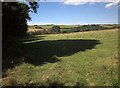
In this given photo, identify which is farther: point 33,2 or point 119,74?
point 33,2

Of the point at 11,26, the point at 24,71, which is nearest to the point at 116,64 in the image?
the point at 24,71

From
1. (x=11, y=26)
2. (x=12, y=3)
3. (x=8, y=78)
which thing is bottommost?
(x=8, y=78)

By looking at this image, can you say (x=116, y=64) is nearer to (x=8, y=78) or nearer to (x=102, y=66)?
(x=102, y=66)

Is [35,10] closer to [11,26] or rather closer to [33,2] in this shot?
[33,2]

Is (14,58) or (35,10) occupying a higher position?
(35,10)

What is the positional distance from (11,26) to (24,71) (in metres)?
17.9

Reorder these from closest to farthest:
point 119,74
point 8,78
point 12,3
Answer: point 119,74 → point 8,78 → point 12,3

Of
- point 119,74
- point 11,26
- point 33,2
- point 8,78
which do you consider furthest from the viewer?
point 11,26

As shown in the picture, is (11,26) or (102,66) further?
(11,26)

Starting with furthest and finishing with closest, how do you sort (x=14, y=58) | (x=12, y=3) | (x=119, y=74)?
(x=12, y=3) < (x=14, y=58) < (x=119, y=74)

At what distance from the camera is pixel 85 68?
19969 mm

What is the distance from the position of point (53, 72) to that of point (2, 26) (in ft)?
51.5

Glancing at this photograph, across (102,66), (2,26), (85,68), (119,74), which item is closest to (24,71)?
(85,68)

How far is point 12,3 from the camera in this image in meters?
32.7
